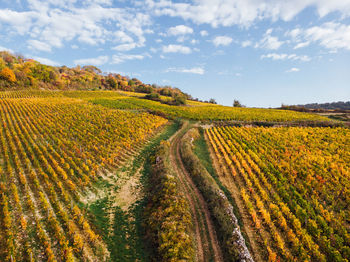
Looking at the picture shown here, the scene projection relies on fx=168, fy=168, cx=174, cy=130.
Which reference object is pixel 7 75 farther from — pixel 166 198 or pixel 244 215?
pixel 244 215

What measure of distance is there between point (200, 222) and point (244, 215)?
4.06 metres

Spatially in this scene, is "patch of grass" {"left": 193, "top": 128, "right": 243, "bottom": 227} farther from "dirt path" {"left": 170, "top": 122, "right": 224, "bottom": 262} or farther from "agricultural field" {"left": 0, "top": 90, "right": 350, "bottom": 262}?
"dirt path" {"left": 170, "top": 122, "right": 224, "bottom": 262}

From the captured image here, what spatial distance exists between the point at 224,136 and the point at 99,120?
1104 inches

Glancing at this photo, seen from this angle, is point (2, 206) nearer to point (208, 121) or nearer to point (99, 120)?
point (99, 120)

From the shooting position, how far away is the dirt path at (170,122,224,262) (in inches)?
454

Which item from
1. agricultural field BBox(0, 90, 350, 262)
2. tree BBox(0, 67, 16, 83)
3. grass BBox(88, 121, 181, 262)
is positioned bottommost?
grass BBox(88, 121, 181, 262)

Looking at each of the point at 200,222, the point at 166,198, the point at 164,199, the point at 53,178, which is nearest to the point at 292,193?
the point at 200,222

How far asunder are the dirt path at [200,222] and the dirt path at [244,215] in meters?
2.52

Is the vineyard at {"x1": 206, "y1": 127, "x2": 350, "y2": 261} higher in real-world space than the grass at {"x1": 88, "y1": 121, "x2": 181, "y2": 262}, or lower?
higher

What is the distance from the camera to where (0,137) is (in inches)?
964

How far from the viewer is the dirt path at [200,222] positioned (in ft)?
37.8

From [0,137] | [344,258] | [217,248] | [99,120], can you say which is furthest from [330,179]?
[0,137]

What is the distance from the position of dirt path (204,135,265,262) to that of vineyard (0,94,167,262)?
10301 millimetres

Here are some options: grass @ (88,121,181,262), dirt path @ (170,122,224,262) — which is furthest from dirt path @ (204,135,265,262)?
grass @ (88,121,181,262)
